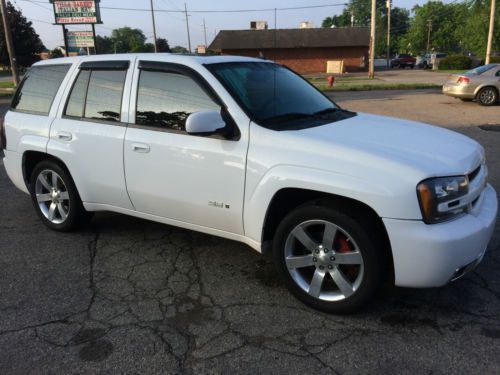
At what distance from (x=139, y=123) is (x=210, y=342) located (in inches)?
75.4

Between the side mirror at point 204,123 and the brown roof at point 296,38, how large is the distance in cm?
4936

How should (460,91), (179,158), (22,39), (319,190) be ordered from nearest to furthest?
1. (319,190)
2. (179,158)
3. (460,91)
4. (22,39)

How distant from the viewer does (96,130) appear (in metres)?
4.08

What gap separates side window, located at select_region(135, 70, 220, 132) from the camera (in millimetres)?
3621

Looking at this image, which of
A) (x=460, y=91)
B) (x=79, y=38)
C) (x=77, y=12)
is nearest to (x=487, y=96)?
(x=460, y=91)

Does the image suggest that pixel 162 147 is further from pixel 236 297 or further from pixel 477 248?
pixel 477 248

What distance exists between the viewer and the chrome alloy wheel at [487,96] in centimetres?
1502

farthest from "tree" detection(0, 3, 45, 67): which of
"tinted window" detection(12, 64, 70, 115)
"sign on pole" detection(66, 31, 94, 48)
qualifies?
"tinted window" detection(12, 64, 70, 115)

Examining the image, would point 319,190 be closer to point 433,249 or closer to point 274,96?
point 433,249

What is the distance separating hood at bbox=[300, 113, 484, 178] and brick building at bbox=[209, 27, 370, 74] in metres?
48.7

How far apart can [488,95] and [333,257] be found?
14.4 meters

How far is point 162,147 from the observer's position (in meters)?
3.67

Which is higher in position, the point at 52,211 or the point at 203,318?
the point at 52,211

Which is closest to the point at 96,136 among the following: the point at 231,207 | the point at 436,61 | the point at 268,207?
the point at 231,207
